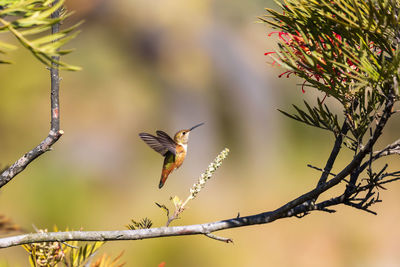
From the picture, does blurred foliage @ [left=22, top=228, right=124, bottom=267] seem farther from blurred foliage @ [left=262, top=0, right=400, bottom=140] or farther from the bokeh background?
the bokeh background

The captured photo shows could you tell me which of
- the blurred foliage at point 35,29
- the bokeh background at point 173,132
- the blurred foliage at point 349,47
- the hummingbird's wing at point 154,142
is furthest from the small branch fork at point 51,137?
the bokeh background at point 173,132

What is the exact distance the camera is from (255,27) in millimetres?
4215

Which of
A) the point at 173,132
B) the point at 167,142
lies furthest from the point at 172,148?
the point at 173,132

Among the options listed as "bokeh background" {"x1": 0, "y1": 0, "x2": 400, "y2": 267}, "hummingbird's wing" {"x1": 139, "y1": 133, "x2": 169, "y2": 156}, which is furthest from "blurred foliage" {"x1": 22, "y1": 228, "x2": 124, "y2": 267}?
"bokeh background" {"x1": 0, "y1": 0, "x2": 400, "y2": 267}

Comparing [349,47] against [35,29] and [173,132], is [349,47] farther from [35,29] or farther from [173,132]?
[173,132]

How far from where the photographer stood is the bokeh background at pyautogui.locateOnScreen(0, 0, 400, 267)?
3082mm

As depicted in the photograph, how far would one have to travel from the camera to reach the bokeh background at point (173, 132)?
3.08 m

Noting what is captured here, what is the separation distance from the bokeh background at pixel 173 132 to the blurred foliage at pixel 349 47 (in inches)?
92.0

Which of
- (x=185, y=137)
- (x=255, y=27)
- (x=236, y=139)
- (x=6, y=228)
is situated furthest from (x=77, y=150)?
(x=6, y=228)

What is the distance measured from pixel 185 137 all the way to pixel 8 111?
8.74 feet

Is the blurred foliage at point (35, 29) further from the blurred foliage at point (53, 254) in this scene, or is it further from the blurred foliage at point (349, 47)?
the blurred foliage at point (53, 254)

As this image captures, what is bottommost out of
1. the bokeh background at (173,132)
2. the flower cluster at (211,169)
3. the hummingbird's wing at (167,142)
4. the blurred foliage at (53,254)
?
the blurred foliage at (53,254)

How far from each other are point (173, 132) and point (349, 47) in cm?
285

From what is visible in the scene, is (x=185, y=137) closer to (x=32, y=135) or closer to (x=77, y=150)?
(x=77, y=150)
